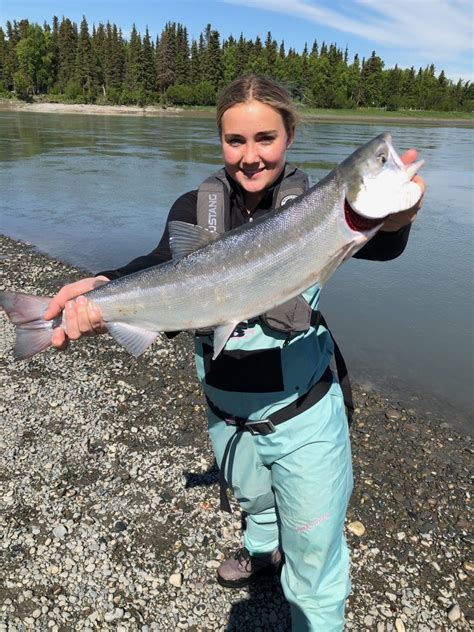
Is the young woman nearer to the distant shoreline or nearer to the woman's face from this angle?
the woman's face

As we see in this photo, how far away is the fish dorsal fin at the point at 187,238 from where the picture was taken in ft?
8.86

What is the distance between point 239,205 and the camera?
313 centimetres

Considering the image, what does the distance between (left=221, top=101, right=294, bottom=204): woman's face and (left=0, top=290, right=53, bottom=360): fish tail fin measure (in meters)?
1.36

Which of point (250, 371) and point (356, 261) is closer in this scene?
point (250, 371)

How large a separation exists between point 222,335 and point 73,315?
2.82ft

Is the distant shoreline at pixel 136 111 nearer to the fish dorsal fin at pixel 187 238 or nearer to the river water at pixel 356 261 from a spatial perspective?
the river water at pixel 356 261

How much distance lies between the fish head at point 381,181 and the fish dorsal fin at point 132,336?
4.50 ft

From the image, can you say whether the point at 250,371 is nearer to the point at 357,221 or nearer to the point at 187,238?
the point at 187,238

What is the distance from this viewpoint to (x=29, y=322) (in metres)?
2.89

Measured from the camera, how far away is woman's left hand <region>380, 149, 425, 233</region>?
226cm

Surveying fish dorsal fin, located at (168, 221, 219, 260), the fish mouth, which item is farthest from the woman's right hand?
the fish mouth

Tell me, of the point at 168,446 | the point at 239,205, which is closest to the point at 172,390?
the point at 168,446

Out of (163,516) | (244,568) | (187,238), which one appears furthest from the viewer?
(163,516)

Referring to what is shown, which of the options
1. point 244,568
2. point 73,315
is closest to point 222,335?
point 73,315
